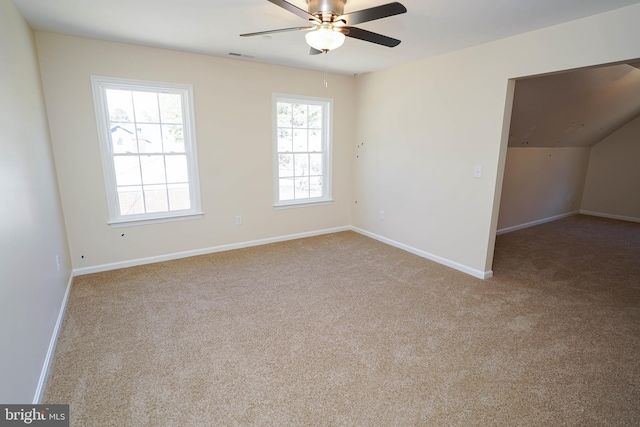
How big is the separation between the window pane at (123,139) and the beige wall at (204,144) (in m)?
0.18

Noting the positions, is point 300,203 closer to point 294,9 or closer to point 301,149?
point 301,149

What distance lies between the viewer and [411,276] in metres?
3.48

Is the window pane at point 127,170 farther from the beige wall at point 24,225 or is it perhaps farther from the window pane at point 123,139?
the beige wall at point 24,225

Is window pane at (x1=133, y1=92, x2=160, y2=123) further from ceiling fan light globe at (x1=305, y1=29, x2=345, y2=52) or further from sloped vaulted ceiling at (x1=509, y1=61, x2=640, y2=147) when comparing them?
sloped vaulted ceiling at (x1=509, y1=61, x2=640, y2=147)

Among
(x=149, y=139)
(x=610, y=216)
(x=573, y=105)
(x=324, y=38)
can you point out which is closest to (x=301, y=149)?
(x=149, y=139)

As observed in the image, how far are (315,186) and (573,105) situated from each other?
3.86m

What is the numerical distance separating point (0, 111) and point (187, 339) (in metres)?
1.83

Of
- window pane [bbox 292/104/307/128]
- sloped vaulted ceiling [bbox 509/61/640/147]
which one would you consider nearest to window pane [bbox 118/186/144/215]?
window pane [bbox 292/104/307/128]

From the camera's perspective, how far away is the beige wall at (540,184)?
5062 mm

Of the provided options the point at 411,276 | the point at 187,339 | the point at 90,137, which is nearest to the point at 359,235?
the point at 411,276

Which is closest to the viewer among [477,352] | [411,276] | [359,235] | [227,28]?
[477,352]

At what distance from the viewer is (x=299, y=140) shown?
462 centimetres

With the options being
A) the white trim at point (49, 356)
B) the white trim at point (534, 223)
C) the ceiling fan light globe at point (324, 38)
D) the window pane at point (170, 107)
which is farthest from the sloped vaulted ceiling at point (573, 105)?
the white trim at point (49, 356)

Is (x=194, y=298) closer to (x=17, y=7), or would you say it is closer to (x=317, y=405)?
(x=317, y=405)
